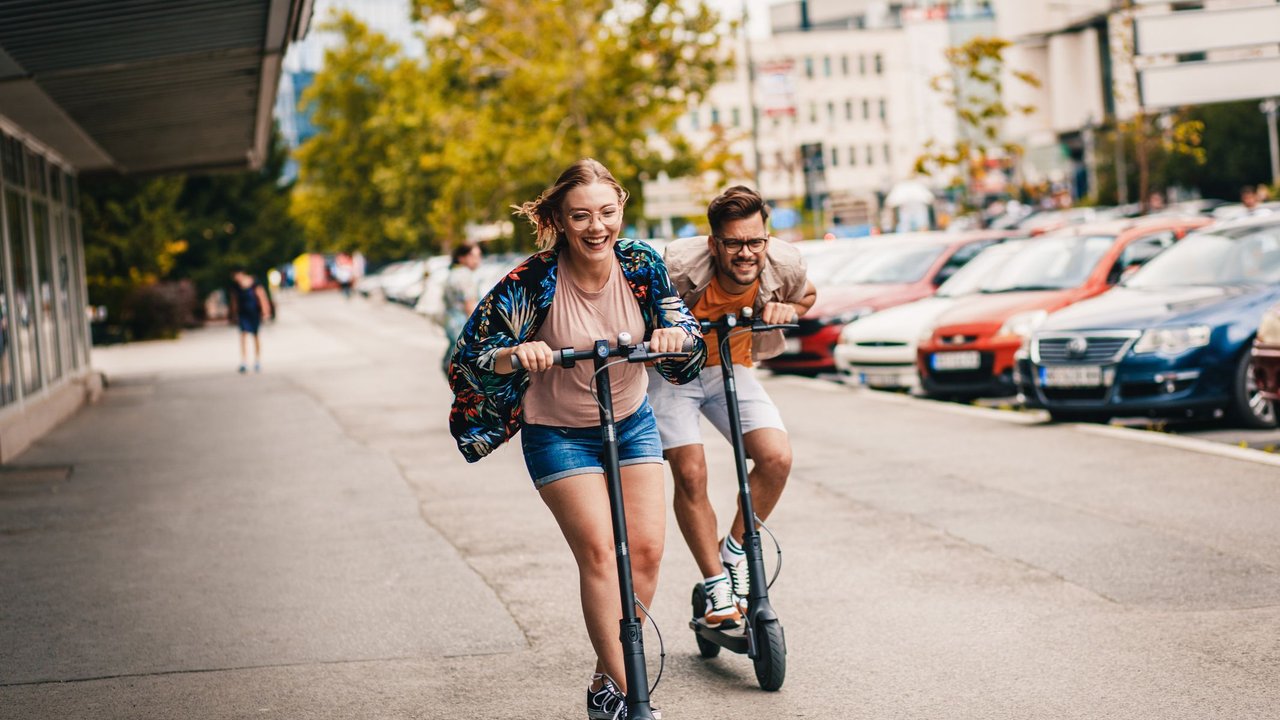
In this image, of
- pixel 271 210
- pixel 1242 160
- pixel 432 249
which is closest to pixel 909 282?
pixel 271 210

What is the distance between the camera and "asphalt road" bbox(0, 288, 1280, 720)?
18.2ft

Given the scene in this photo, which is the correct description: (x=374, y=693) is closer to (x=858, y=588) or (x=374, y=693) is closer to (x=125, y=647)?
(x=125, y=647)

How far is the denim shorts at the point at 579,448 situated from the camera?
4723mm

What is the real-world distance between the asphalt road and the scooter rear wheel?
3.1 inches

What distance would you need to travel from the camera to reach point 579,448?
4773mm

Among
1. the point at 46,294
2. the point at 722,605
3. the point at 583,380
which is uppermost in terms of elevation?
the point at 46,294

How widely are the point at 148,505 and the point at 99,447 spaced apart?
475cm

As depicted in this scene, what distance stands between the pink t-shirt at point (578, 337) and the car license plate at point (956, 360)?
36.2 feet

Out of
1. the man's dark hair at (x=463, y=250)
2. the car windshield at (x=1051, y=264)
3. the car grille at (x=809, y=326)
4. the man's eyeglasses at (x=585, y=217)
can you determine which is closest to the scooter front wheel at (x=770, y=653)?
the man's eyeglasses at (x=585, y=217)

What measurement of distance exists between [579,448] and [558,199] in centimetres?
72

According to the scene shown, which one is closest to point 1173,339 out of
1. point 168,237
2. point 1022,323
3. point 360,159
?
point 1022,323

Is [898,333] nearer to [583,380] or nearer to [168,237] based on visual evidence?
[583,380]

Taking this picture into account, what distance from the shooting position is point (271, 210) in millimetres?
50500

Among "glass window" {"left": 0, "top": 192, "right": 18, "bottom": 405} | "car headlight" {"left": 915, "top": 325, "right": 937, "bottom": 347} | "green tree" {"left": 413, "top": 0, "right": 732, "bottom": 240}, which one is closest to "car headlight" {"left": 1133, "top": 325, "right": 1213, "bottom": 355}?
"car headlight" {"left": 915, "top": 325, "right": 937, "bottom": 347}
